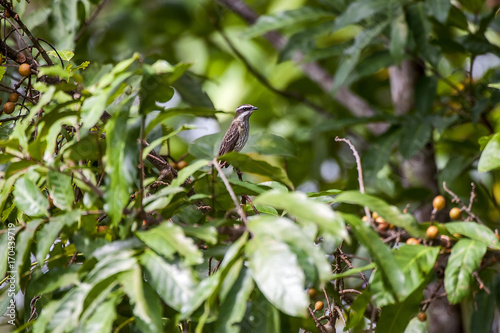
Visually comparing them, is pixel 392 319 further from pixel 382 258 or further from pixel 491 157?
pixel 491 157

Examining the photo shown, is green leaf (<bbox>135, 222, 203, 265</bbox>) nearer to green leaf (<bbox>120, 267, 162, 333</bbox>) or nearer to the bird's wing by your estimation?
green leaf (<bbox>120, 267, 162, 333</bbox>)

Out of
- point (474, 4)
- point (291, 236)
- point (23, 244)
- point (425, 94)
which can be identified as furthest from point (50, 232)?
point (474, 4)

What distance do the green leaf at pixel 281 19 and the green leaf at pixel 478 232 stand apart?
6.59 ft

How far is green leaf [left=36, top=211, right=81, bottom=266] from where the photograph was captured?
141 cm

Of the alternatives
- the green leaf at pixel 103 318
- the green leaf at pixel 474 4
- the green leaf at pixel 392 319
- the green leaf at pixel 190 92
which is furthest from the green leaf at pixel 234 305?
the green leaf at pixel 474 4

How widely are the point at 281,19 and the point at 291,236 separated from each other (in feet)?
8.81

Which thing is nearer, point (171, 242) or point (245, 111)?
point (171, 242)

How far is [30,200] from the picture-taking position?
1517mm

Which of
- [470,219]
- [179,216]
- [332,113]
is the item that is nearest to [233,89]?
[332,113]

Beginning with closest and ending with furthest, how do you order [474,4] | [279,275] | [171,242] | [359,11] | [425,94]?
[279,275] → [171,242] → [359,11] → [474,4] → [425,94]

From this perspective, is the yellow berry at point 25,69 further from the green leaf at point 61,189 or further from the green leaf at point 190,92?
the green leaf at point 190,92

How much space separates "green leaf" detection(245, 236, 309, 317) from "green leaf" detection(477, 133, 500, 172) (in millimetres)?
983

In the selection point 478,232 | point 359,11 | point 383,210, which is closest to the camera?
point 383,210

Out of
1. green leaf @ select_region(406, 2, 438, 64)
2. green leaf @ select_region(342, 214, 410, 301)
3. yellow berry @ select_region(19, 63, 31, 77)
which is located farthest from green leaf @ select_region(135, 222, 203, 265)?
green leaf @ select_region(406, 2, 438, 64)
